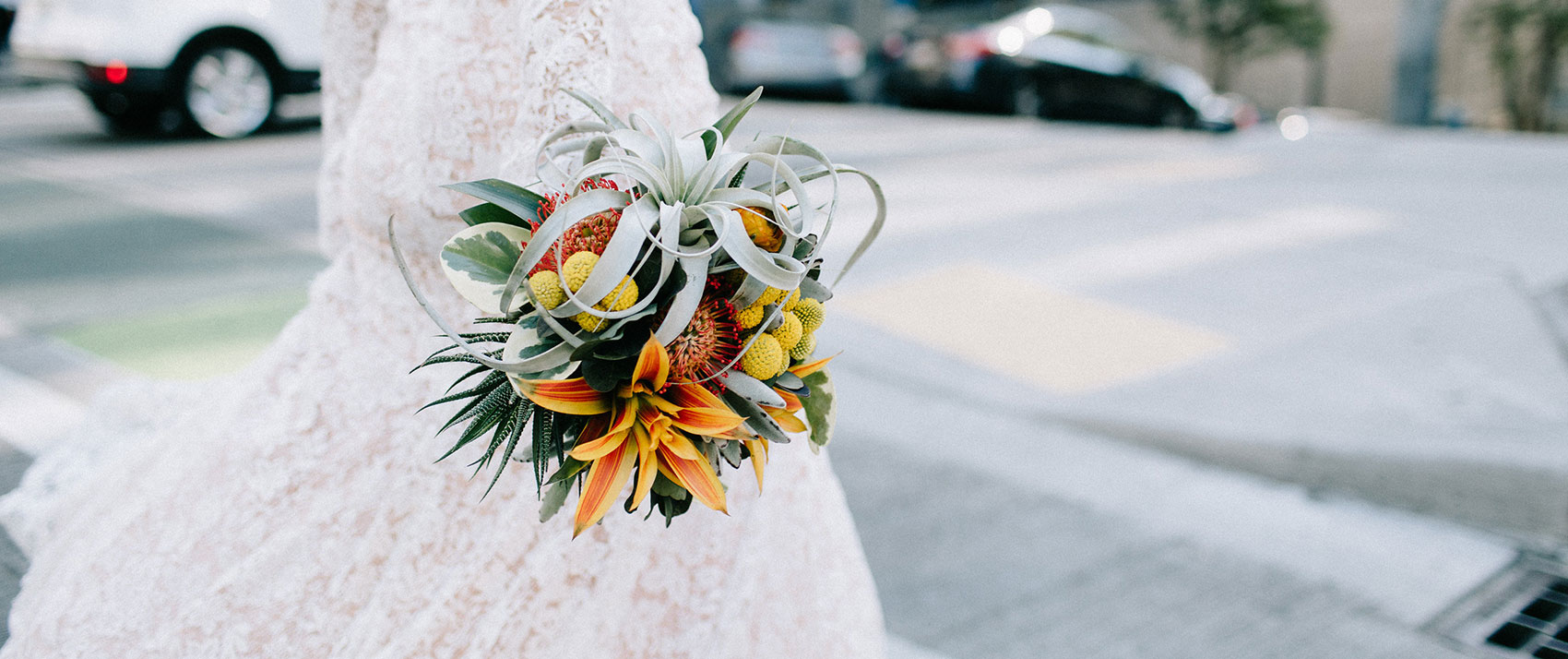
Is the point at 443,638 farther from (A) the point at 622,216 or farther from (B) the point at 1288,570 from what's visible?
(B) the point at 1288,570

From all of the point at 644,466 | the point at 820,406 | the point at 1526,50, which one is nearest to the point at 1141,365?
the point at 820,406

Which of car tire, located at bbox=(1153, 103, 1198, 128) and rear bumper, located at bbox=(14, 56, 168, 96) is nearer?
rear bumper, located at bbox=(14, 56, 168, 96)

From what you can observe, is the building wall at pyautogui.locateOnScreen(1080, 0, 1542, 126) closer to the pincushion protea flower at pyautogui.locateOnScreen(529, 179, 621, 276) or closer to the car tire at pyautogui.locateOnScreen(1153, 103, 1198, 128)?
the car tire at pyautogui.locateOnScreen(1153, 103, 1198, 128)

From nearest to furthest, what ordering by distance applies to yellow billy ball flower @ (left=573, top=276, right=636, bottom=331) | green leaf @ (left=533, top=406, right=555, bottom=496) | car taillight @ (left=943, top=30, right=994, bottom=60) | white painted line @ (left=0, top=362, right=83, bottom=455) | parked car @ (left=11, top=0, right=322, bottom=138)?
yellow billy ball flower @ (left=573, top=276, right=636, bottom=331) < green leaf @ (left=533, top=406, right=555, bottom=496) < white painted line @ (left=0, top=362, right=83, bottom=455) < parked car @ (left=11, top=0, right=322, bottom=138) < car taillight @ (left=943, top=30, right=994, bottom=60)

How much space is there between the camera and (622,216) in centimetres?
118

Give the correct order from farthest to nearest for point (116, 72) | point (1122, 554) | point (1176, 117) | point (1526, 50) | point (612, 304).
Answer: point (1526, 50), point (1176, 117), point (116, 72), point (1122, 554), point (612, 304)


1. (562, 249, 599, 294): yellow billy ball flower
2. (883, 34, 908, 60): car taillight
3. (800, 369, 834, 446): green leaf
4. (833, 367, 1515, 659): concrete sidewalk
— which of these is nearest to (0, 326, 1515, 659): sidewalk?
(833, 367, 1515, 659): concrete sidewalk

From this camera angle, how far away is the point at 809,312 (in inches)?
53.5

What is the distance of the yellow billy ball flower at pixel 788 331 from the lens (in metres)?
1.31

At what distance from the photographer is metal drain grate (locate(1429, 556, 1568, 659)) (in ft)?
8.39

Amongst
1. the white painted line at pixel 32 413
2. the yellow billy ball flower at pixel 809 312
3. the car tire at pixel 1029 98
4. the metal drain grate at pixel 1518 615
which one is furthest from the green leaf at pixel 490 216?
the car tire at pixel 1029 98

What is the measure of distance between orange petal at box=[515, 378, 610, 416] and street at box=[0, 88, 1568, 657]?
1.52 metres

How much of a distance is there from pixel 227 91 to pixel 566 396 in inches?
355

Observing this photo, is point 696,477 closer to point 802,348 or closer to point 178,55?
point 802,348
